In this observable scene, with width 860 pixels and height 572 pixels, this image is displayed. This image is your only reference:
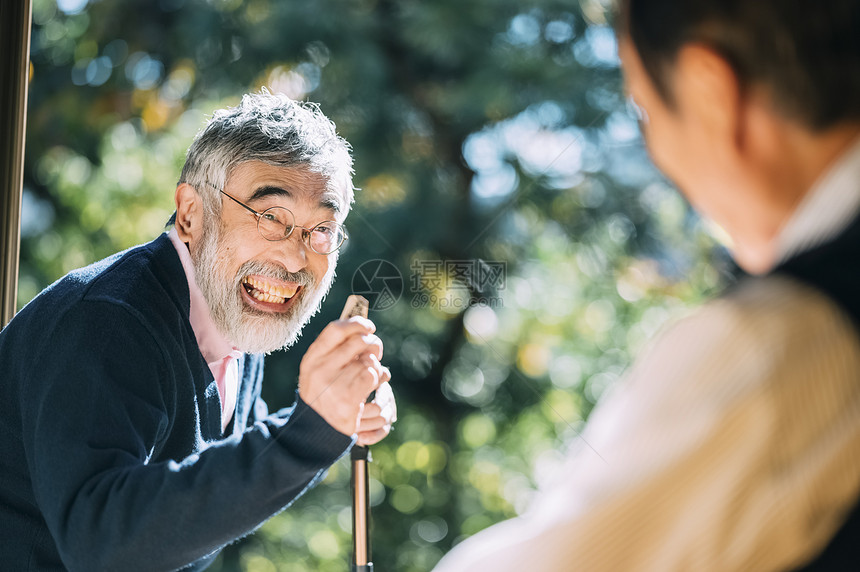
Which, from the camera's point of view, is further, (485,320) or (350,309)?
(485,320)

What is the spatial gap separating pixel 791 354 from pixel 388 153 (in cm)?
195

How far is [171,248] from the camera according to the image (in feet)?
3.34

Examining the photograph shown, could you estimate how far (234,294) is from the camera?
3.42 feet

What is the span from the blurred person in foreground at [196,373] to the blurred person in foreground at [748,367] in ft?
1.15

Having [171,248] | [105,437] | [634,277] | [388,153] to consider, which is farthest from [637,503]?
[388,153]

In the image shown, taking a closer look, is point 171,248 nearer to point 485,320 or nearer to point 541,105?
point 485,320

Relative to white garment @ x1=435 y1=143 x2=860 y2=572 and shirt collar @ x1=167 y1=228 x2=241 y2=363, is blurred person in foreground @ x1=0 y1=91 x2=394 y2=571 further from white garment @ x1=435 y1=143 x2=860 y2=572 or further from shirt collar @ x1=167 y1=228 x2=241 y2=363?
white garment @ x1=435 y1=143 x2=860 y2=572

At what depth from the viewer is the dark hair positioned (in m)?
0.43

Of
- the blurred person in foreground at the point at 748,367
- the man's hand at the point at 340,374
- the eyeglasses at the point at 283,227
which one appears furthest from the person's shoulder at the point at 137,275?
the blurred person in foreground at the point at 748,367

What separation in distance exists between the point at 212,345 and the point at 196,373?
0.10 m

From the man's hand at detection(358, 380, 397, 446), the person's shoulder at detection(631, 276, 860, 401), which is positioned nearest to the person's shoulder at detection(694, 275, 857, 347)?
the person's shoulder at detection(631, 276, 860, 401)

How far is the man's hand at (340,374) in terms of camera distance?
2.51ft

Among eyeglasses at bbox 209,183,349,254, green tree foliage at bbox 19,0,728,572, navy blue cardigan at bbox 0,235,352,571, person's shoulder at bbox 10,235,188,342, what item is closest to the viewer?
navy blue cardigan at bbox 0,235,352,571

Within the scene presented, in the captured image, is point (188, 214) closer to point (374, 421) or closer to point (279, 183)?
point (279, 183)
